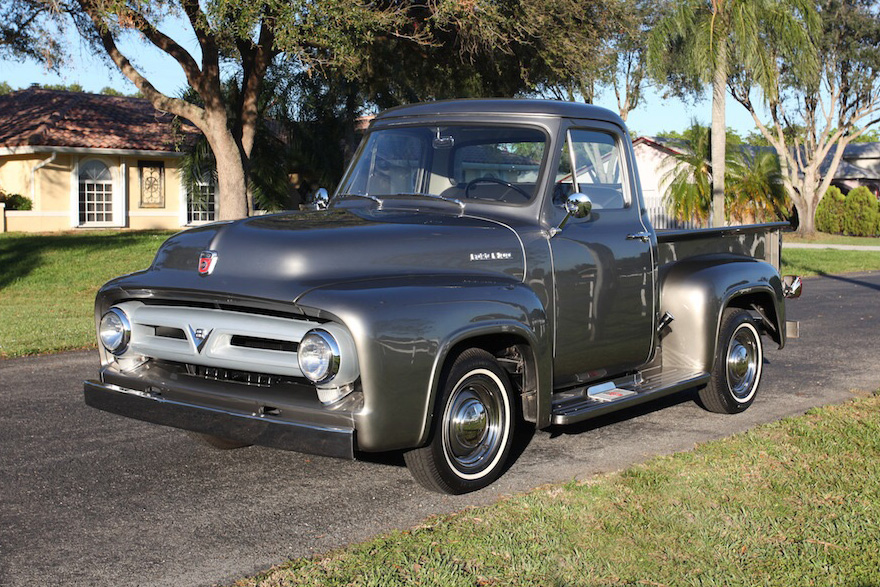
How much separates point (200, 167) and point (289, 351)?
22516 millimetres

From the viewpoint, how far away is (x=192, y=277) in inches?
212

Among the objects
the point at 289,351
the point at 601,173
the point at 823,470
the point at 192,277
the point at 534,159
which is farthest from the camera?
the point at 601,173

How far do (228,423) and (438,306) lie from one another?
3.87 ft

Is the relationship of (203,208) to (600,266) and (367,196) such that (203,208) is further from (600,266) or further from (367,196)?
(600,266)

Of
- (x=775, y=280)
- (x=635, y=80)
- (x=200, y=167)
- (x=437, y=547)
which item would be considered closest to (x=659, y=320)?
(x=775, y=280)

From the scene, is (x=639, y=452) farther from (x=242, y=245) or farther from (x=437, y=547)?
(x=242, y=245)

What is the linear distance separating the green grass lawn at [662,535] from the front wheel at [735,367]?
137cm

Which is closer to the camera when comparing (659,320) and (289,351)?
(289,351)

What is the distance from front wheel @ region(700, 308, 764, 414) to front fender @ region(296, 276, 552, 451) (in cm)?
274

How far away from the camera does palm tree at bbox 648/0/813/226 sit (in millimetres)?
23391

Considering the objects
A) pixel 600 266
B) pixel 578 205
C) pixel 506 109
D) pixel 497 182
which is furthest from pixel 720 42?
pixel 578 205

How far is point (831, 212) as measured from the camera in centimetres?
4662

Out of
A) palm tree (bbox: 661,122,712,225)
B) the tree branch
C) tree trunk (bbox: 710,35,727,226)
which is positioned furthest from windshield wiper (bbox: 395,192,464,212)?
palm tree (bbox: 661,122,712,225)

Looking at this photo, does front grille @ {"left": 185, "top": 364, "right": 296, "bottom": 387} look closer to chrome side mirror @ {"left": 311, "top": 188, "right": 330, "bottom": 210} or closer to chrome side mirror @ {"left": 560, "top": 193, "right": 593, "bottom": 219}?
chrome side mirror @ {"left": 311, "top": 188, "right": 330, "bottom": 210}
